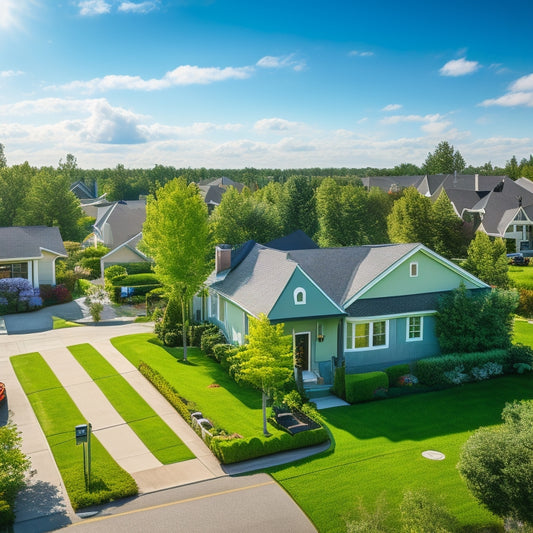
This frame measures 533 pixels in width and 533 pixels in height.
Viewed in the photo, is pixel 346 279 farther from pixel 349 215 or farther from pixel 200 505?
pixel 349 215

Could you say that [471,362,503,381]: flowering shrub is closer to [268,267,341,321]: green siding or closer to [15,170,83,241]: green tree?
[268,267,341,321]: green siding

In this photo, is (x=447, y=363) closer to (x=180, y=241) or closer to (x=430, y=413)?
(x=430, y=413)

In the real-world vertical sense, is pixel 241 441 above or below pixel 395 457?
above

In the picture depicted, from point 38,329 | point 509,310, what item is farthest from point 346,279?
point 38,329

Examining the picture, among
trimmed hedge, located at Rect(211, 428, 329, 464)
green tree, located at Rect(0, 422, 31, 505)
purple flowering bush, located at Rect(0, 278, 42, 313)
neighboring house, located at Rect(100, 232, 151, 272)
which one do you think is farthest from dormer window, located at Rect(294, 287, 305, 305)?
neighboring house, located at Rect(100, 232, 151, 272)

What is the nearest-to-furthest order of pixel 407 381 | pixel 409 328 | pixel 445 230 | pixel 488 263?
pixel 407 381 < pixel 409 328 < pixel 488 263 < pixel 445 230

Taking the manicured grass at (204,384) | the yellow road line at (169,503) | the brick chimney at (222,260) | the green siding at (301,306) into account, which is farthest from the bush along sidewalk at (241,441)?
the brick chimney at (222,260)

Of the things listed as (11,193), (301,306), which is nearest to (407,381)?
(301,306)

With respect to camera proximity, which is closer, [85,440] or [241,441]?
[85,440]
